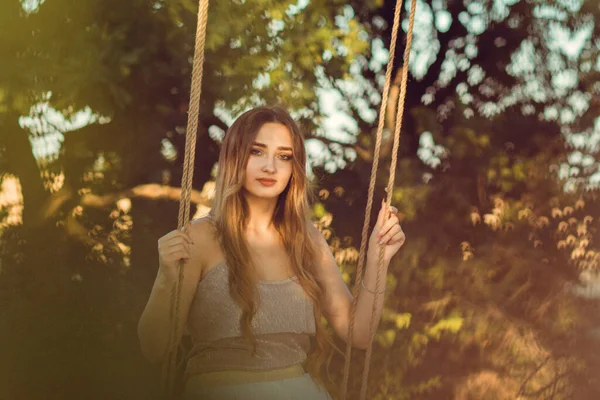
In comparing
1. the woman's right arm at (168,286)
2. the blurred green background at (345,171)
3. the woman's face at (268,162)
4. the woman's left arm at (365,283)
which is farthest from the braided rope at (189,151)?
the blurred green background at (345,171)

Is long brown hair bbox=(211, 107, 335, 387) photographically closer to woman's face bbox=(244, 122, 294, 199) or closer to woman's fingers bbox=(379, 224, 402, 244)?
woman's face bbox=(244, 122, 294, 199)

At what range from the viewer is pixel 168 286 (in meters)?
1.33

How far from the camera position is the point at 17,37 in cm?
282

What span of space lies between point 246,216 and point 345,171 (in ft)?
5.85

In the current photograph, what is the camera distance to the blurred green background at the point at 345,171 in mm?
2951

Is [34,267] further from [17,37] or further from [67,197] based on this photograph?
[17,37]

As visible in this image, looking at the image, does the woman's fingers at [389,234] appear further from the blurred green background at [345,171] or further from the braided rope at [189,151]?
the blurred green background at [345,171]

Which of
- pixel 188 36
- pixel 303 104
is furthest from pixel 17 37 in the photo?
pixel 303 104

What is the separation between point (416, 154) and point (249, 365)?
207 centimetres

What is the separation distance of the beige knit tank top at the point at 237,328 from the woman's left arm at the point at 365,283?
0.14m

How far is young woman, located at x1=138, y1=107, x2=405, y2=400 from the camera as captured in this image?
53.0 inches

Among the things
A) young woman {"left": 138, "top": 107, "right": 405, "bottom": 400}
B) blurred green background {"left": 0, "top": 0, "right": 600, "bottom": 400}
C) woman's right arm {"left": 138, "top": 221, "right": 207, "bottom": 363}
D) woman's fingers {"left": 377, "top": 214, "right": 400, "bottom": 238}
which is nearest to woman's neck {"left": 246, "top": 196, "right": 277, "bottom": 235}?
young woman {"left": 138, "top": 107, "right": 405, "bottom": 400}

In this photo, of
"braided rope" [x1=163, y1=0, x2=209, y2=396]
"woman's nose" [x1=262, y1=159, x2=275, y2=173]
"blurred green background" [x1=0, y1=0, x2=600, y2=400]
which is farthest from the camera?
"blurred green background" [x1=0, y1=0, x2=600, y2=400]

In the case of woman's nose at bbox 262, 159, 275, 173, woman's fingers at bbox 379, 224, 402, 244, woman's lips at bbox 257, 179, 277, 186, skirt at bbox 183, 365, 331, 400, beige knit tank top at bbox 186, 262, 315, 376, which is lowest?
skirt at bbox 183, 365, 331, 400
